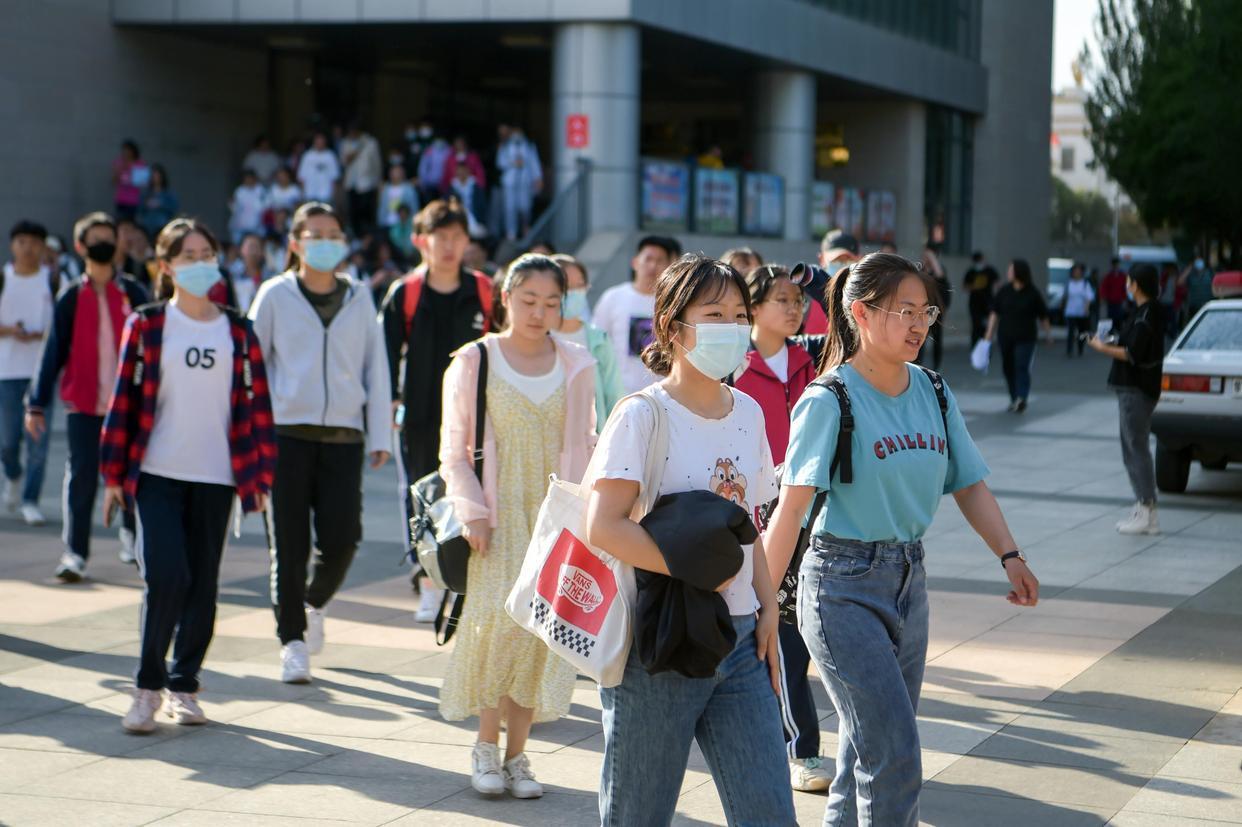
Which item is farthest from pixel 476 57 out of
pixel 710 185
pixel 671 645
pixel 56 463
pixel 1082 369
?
pixel 671 645

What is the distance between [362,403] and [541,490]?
1.96m

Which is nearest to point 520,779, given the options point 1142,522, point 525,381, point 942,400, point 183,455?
point 525,381

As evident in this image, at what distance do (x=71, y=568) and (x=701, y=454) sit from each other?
6.44 m

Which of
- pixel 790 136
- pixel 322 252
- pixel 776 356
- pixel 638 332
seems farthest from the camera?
pixel 790 136

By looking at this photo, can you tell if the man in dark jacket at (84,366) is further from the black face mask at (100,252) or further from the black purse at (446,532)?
the black purse at (446,532)

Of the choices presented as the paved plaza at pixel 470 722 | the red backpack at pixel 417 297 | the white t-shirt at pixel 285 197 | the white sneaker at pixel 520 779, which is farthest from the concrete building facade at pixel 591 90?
the white sneaker at pixel 520 779

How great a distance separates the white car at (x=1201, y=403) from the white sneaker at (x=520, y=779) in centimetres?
910

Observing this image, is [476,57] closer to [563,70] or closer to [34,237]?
[563,70]

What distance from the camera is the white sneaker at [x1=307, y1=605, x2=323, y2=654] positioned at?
7.81 meters

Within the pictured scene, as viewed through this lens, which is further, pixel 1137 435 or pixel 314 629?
pixel 1137 435

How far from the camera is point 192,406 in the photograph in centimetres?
667

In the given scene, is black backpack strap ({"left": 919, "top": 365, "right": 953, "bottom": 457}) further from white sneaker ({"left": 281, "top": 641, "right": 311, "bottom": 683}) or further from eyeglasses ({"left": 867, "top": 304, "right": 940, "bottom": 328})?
white sneaker ({"left": 281, "top": 641, "right": 311, "bottom": 683})

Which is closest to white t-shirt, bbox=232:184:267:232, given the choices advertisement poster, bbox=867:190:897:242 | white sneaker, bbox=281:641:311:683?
advertisement poster, bbox=867:190:897:242

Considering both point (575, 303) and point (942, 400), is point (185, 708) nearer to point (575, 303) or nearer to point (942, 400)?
point (942, 400)
